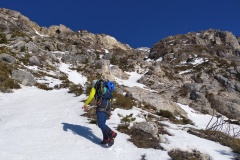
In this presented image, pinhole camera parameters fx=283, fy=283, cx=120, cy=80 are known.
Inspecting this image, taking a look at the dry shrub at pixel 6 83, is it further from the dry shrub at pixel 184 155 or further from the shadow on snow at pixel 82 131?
the dry shrub at pixel 184 155

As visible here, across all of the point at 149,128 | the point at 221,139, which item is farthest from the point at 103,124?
the point at 221,139

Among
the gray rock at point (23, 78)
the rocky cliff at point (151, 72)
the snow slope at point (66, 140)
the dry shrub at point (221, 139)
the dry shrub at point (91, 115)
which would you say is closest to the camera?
the snow slope at point (66, 140)

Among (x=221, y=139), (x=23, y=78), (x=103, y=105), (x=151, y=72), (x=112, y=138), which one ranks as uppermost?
(x=151, y=72)

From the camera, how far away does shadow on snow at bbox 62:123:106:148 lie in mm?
10382

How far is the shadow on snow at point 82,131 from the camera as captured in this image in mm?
10382

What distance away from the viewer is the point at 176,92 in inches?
1395

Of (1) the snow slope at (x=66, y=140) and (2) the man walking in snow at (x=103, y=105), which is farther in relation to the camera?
(2) the man walking in snow at (x=103, y=105)

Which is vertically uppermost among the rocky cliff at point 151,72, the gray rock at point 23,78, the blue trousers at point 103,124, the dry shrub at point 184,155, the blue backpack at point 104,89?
the rocky cliff at point 151,72

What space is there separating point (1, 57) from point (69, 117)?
70.3 feet

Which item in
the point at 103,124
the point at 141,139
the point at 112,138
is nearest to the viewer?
the point at 112,138

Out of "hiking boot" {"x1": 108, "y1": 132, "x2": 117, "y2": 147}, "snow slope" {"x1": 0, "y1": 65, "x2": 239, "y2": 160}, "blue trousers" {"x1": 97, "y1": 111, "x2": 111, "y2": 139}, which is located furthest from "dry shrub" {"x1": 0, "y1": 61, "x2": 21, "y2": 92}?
"hiking boot" {"x1": 108, "y1": 132, "x2": 117, "y2": 147}

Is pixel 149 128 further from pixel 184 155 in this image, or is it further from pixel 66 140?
pixel 66 140

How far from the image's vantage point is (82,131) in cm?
1127

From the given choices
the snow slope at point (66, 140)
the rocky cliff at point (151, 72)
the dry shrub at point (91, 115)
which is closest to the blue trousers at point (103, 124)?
the snow slope at point (66, 140)
